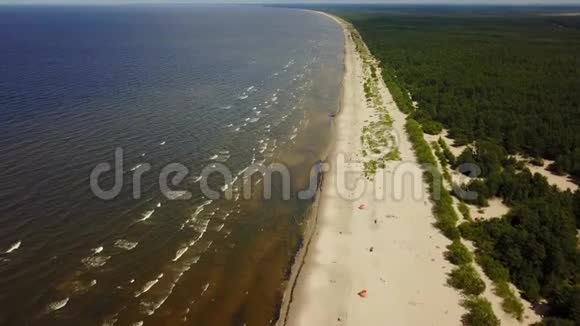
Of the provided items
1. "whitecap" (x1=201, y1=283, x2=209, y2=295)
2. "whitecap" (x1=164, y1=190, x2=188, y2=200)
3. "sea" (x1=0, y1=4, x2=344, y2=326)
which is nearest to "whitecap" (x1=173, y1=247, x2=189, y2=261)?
"sea" (x1=0, y1=4, x2=344, y2=326)

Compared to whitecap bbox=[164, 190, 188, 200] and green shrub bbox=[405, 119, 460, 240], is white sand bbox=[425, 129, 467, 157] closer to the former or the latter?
green shrub bbox=[405, 119, 460, 240]

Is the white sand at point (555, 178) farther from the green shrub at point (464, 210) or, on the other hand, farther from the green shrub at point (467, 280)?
the green shrub at point (467, 280)

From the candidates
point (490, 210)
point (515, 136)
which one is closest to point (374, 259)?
point (490, 210)

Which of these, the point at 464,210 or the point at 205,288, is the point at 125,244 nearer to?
the point at 205,288

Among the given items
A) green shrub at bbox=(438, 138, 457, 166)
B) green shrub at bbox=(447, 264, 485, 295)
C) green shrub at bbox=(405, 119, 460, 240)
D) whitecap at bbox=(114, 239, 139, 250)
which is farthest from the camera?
green shrub at bbox=(438, 138, 457, 166)

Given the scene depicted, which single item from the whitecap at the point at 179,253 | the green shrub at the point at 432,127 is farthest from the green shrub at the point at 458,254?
the green shrub at the point at 432,127

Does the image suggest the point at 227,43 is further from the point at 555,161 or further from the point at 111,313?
the point at 111,313
